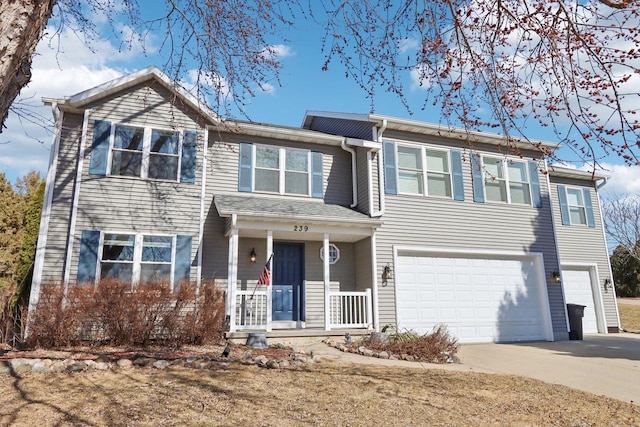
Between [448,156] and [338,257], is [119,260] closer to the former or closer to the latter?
[338,257]

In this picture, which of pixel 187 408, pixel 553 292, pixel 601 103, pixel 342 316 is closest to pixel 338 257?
pixel 342 316

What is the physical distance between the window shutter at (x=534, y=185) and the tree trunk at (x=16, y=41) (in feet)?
43.3

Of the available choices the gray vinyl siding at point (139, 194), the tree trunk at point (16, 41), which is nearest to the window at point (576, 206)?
the gray vinyl siding at point (139, 194)

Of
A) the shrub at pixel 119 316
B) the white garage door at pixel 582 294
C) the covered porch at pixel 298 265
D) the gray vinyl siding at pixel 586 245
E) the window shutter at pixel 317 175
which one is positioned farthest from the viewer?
the gray vinyl siding at pixel 586 245

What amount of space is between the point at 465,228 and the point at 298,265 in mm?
4827

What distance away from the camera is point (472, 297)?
11.6m

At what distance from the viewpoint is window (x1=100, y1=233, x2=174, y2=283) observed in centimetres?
940

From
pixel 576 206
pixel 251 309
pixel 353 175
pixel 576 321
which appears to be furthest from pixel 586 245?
pixel 251 309

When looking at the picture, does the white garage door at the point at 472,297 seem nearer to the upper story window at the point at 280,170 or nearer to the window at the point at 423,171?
the window at the point at 423,171

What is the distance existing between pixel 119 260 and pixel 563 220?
1400 centimetres

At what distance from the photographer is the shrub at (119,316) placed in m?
7.43

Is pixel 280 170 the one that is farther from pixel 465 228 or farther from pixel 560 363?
pixel 560 363

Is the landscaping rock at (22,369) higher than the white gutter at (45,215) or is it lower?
lower

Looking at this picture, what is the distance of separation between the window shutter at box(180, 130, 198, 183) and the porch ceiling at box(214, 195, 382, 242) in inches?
33.4
